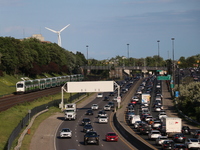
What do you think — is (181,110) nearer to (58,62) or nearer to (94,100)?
(94,100)

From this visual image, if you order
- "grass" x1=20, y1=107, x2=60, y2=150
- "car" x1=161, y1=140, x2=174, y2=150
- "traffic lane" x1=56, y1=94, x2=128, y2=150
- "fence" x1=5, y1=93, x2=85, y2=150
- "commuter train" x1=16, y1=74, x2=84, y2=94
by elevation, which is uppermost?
"commuter train" x1=16, y1=74, x2=84, y2=94

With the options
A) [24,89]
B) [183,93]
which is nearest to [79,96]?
[24,89]

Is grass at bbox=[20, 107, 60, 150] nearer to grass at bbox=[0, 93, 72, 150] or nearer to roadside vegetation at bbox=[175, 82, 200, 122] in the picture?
grass at bbox=[0, 93, 72, 150]

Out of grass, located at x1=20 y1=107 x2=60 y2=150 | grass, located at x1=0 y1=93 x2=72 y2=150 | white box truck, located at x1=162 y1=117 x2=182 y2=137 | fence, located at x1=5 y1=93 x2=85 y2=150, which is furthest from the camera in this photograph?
grass, located at x1=0 y1=93 x2=72 y2=150

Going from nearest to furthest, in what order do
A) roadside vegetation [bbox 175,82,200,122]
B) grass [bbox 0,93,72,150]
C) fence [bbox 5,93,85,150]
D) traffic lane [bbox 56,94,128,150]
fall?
1. fence [bbox 5,93,85,150]
2. traffic lane [bbox 56,94,128,150]
3. grass [bbox 0,93,72,150]
4. roadside vegetation [bbox 175,82,200,122]

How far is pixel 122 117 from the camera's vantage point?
3076 inches

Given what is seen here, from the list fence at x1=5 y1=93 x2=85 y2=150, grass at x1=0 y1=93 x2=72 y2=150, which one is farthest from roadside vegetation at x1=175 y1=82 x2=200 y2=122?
grass at x1=0 y1=93 x2=72 y2=150

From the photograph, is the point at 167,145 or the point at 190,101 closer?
the point at 167,145

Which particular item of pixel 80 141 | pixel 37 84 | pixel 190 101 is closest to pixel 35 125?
pixel 80 141

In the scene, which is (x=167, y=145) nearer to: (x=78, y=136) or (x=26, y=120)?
(x=78, y=136)

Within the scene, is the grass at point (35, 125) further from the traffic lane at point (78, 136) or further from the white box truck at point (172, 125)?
the white box truck at point (172, 125)

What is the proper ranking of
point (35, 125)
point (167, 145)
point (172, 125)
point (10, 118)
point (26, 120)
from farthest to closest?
point (10, 118) < point (35, 125) < point (26, 120) < point (172, 125) < point (167, 145)

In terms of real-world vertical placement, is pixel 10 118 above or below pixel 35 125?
above

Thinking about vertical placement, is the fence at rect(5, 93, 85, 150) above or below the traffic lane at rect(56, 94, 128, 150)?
above
